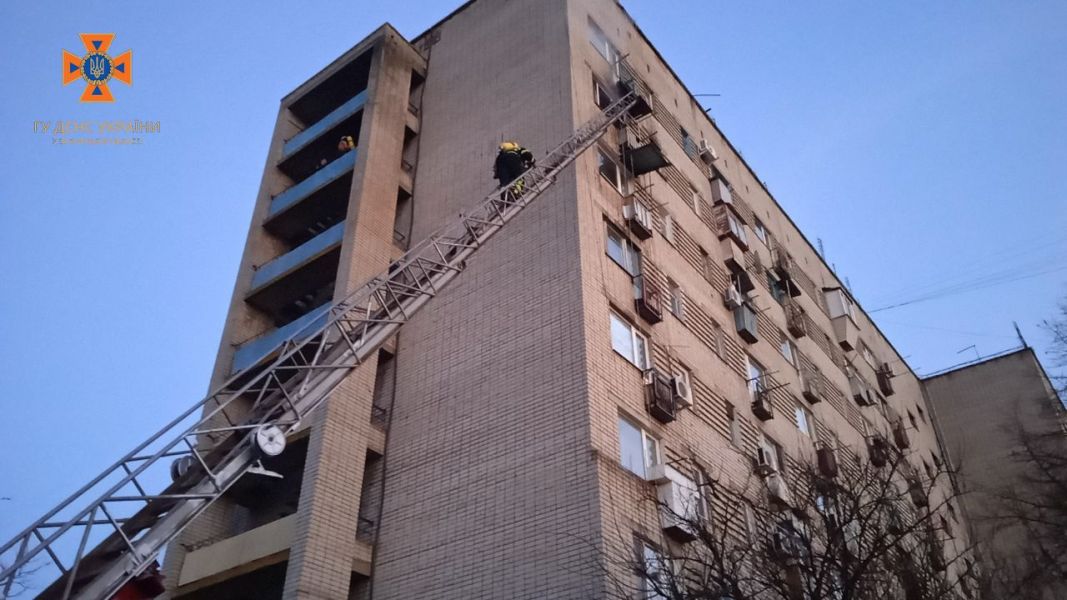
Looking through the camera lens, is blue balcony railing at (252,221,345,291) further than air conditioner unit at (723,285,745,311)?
No

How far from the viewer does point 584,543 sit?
12.6 metres

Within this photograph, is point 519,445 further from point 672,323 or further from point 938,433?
point 938,433

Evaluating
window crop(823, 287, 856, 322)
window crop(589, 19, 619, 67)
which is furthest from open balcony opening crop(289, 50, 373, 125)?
window crop(823, 287, 856, 322)

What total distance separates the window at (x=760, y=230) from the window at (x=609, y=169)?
8.34 m

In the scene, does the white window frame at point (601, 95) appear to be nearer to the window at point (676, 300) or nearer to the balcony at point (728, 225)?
the window at point (676, 300)

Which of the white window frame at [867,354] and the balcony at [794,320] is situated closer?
the balcony at [794,320]

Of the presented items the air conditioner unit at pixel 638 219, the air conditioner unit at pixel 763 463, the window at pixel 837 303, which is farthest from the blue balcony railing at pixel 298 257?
the window at pixel 837 303

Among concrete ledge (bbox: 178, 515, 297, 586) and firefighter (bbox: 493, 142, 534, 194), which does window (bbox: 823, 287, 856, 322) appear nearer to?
firefighter (bbox: 493, 142, 534, 194)

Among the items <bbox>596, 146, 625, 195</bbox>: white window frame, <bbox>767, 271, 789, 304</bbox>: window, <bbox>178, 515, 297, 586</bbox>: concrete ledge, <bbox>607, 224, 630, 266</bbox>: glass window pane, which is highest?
<bbox>767, 271, 789, 304</bbox>: window

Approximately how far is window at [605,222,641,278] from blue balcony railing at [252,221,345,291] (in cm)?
591

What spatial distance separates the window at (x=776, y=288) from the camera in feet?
84.6

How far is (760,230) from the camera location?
27.6 metres

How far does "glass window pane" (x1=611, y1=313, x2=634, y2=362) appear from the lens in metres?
16.3

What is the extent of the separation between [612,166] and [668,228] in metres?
2.05
